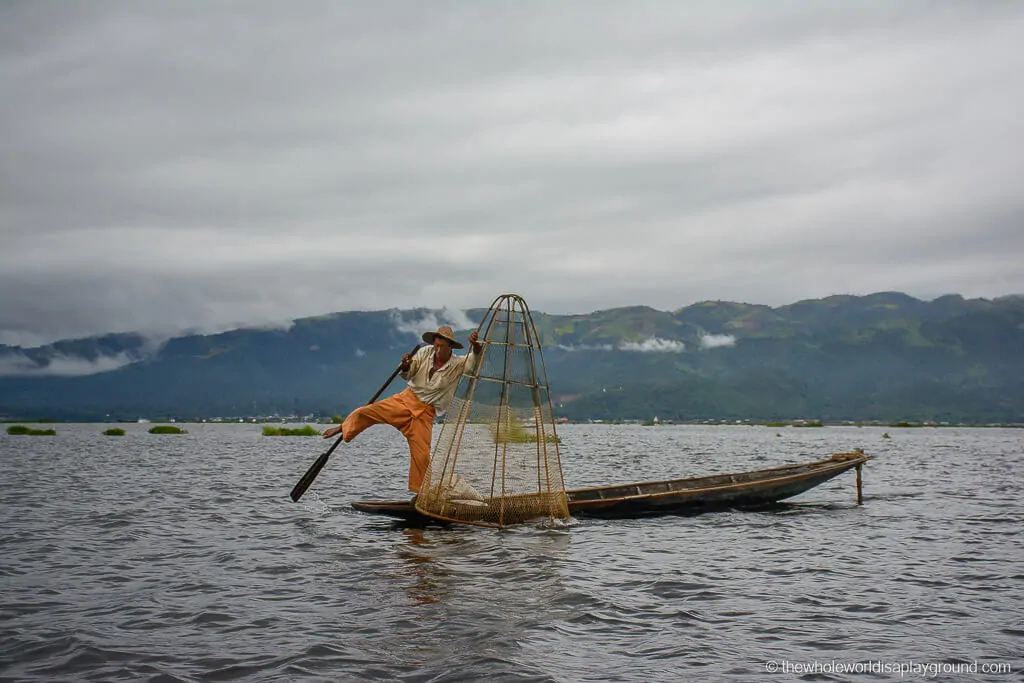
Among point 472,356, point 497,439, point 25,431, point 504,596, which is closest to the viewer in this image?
point 504,596

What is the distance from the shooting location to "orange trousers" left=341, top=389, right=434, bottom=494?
62.1 ft

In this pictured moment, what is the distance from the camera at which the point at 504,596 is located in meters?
12.4

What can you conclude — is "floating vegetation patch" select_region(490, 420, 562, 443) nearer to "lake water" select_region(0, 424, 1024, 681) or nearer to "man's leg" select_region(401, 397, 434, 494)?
"man's leg" select_region(401, 397, 434, 494)

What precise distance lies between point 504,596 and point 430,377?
751 cm

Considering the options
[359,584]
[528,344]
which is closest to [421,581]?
[359,584]

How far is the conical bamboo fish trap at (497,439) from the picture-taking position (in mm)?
18172

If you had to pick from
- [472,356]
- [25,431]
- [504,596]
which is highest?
[472,356]

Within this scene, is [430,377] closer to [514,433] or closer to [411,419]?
[411,419]

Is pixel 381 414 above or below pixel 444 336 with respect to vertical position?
below

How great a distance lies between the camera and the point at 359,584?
13133 millimetres

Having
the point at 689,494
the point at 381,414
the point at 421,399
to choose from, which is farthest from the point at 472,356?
the point at 689,494

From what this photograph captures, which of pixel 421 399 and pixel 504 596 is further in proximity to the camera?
pixel 421 399

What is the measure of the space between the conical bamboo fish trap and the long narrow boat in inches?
42.6

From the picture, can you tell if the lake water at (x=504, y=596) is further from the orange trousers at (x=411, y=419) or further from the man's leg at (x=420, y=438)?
the orange trousers at (x=411, y=419)
